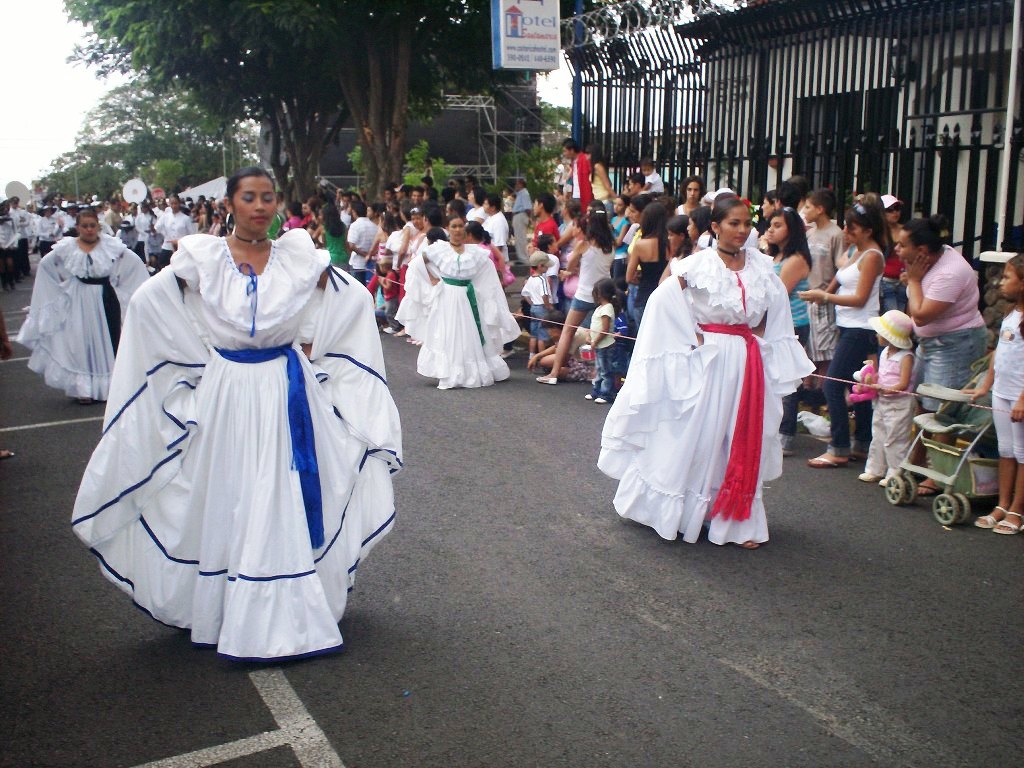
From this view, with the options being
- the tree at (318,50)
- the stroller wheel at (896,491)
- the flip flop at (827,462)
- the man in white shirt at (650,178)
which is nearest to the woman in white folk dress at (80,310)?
the man in white shirt at (650,178)

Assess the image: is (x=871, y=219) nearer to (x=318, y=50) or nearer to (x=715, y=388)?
(x=715, y=388)

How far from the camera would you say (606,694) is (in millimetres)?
4121

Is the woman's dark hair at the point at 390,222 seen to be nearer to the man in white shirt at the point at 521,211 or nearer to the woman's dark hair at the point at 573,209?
the man in white shirt at the point at 521,211

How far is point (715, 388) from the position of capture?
19.5 ft

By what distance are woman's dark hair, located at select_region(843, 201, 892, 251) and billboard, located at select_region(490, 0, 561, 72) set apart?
997cm

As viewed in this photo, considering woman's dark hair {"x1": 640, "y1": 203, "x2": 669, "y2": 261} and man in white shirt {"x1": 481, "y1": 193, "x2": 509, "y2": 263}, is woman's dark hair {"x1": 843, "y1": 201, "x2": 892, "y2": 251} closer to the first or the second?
woman's dark hair {"x1": 640, "y1": 203, "x2": 669, "y2": 261}

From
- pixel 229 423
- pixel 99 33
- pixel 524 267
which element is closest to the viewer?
pixel 229 423

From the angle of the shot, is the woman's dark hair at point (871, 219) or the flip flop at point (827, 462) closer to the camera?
the woman's dark hair at point (871, 219)

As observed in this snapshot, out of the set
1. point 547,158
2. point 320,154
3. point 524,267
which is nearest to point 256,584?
point 524,267

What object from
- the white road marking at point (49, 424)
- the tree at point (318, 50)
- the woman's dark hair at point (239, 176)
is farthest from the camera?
the tree at point (318, 50)

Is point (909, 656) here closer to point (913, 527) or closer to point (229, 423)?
point (913, 527)

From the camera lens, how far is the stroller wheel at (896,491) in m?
6.66

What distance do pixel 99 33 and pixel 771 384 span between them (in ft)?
77.4

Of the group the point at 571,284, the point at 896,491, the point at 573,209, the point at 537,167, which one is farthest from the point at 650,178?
the point at 537,167
